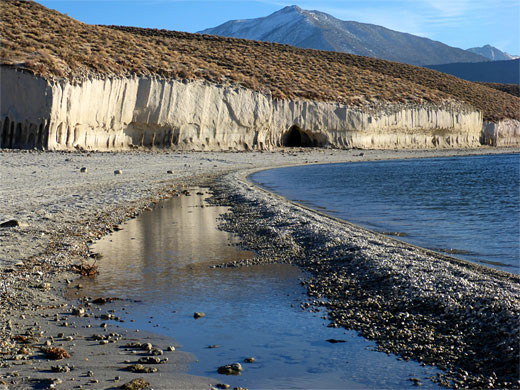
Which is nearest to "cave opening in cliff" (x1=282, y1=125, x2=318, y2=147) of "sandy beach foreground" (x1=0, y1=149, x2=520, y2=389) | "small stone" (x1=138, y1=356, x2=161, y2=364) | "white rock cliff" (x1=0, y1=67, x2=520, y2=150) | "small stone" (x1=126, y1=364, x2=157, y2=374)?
"white rock cliff" (x1=0, y1=67, x2=520, y2=150)

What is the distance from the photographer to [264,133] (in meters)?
45.7

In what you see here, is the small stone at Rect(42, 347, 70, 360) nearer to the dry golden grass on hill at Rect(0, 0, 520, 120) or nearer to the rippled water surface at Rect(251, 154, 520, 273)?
the rippled water surface at Rect(251, 154, 520, 273)

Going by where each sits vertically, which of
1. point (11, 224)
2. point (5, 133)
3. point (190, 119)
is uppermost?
point (190, 119)

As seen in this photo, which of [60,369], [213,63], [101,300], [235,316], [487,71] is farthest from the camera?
[487,71]

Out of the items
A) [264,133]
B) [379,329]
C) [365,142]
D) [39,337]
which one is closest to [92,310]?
[39,337]

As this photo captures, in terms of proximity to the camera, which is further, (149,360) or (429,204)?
(429,204)

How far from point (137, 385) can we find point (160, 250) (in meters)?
5.80

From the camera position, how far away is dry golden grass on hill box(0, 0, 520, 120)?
113ft

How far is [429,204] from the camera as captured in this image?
18125 mm

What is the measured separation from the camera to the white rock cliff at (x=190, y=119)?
3030cm

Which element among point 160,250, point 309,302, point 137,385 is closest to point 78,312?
point 137,385

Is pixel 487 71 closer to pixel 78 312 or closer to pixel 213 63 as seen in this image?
pixel 213 63

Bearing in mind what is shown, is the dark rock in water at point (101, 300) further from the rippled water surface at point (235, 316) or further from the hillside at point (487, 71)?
the hillside at point (487, 71)

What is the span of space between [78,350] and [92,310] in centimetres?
138
